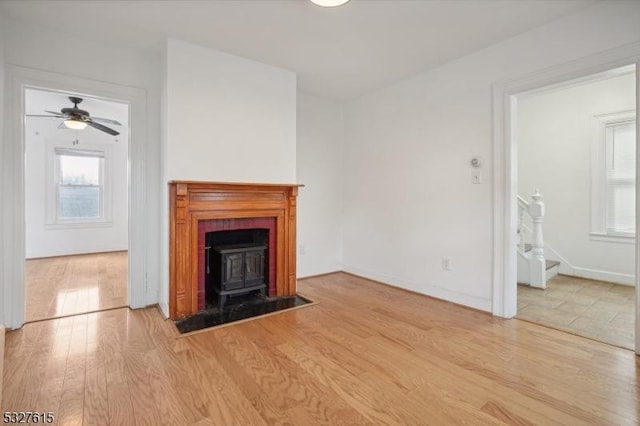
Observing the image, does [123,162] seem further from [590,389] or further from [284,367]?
[590,389]

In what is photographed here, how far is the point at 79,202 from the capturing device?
239 inches

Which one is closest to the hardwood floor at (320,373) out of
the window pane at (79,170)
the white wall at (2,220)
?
the white wall at (2,220)

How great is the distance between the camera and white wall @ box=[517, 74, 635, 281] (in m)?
3.99

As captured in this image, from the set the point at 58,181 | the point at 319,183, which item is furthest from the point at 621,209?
the point at 58,181

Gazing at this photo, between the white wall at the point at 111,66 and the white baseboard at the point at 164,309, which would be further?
the white baseboard at the point at 164,309

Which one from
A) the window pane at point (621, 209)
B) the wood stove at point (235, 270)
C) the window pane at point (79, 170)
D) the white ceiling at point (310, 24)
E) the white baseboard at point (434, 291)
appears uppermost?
the white ceiling at point (310, 24)

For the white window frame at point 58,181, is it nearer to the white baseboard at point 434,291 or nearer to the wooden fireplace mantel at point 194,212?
the wooden fireplace mantel at point 194,212

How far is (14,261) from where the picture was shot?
257 cm

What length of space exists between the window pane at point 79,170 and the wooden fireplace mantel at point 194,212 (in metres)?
4.68

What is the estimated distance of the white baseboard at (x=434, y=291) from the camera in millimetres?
3029

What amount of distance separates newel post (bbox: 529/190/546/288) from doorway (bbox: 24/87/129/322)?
5.20 metres

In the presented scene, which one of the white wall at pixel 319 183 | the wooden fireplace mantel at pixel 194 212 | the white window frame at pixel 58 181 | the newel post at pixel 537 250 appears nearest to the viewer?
the wooden fireplace mantel at pixel 194 212

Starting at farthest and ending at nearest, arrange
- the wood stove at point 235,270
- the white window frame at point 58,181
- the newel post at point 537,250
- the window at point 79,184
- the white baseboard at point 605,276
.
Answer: the window at point 79,184, the white window frame at point 58,181, the white baseboard at point 605,276, the newel post at point 537,250, the wood stove at point 235,270

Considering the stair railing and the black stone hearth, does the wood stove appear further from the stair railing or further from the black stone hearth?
the stair railing
